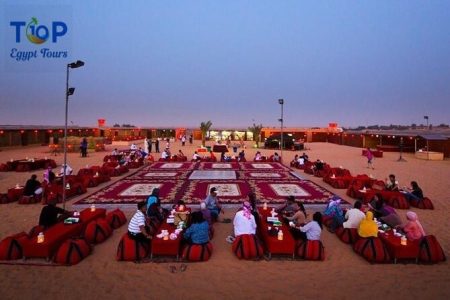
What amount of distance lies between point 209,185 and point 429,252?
11.6 meters

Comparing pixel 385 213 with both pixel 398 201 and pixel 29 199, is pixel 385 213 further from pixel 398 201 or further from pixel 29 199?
pixel 29 199

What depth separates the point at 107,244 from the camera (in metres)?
9.33

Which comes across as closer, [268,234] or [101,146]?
[268,234]

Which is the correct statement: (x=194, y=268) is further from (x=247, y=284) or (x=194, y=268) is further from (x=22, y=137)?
(x=22, y=137)

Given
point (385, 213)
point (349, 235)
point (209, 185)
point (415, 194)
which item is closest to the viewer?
point (349, 235)

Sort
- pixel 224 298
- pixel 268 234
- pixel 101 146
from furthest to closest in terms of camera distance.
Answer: pixel 101 146 → pixel 268 234 → pixel 224 298

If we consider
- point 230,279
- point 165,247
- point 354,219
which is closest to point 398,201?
point 354,219

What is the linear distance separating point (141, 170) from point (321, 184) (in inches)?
490

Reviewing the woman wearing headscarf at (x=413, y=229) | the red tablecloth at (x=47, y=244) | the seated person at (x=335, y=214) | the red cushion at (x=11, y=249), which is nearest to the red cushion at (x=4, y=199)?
the red tablecloth at (x=47, y=244)

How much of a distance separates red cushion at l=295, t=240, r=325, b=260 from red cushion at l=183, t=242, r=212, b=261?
2.26m

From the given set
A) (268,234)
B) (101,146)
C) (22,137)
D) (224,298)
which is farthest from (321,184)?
(22,137)

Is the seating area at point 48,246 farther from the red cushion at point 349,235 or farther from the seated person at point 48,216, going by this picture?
the red cushion at point 349,235

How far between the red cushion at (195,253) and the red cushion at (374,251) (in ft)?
Result: 12.5

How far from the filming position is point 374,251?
26.9ft
